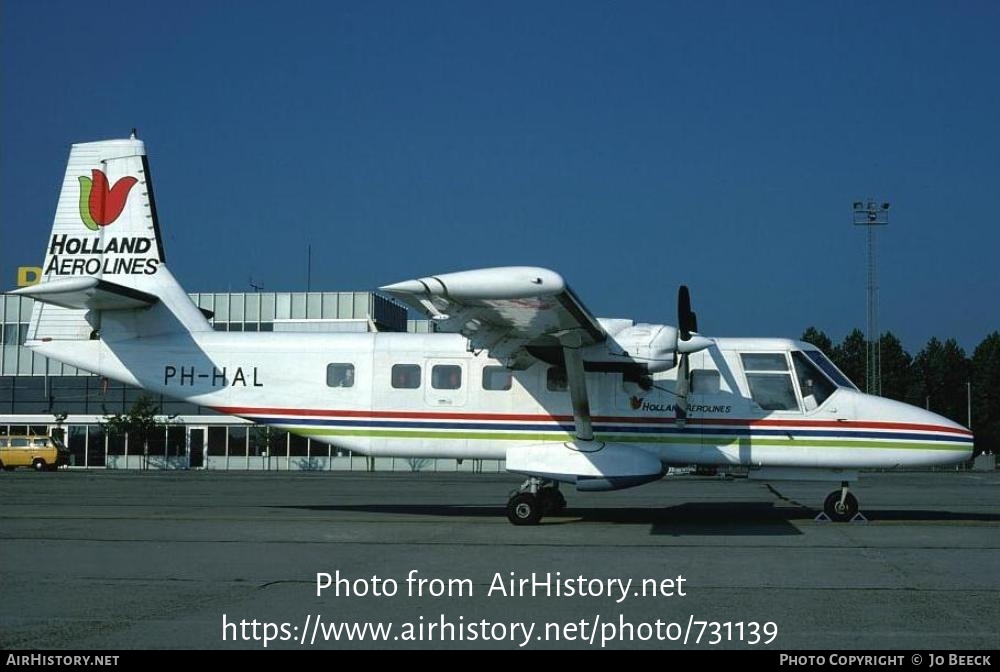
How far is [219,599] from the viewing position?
8773mm

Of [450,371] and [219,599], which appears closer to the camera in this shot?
[219,599]

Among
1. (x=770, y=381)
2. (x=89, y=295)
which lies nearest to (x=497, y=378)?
(x=770, y=381)

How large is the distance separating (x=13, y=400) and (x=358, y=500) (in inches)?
1582

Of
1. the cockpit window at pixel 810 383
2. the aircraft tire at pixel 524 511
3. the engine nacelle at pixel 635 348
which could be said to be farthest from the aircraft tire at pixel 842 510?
the aircraft tire at pixel 524 511

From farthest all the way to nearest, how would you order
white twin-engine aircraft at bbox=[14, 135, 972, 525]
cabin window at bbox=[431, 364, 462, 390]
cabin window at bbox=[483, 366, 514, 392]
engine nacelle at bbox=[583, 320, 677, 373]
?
cabin window at bbox=[431, 364, 462, 390], cabin window at bbox=[483, 366, 514, 392], white twin-engine aircraft at bbox=[14, 135, 972, 525], engine nacelle at bbox=[583, 320, 677, 373]

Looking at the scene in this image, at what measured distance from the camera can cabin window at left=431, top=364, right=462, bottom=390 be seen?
16.5 m

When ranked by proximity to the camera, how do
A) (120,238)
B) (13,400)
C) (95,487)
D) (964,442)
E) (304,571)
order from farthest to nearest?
(13,400)
(95,487)
(120,238)
(964,442)
(304,571)

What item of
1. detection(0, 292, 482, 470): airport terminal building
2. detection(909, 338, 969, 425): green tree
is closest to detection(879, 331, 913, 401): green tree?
detection(909, 338, 969, 425): green tree

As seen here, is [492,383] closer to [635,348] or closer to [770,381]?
[635,348]

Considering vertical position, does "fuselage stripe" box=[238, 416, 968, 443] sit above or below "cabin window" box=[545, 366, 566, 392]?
below

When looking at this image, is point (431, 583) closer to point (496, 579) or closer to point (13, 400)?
point (496, 579)

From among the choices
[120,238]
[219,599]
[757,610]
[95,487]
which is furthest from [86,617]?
[95,487]

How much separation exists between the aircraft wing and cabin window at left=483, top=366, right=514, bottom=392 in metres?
0.41

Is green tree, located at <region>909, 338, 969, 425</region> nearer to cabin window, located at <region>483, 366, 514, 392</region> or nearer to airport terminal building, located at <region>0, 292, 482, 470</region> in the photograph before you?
airport terminal building, located at <region>0, 292, 482, 470</region>
